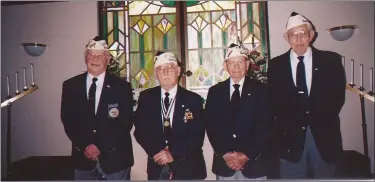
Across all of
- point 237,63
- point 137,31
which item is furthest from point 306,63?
point 137,31

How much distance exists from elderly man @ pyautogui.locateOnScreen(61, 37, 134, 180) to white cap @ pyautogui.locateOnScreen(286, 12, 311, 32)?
1.00 m

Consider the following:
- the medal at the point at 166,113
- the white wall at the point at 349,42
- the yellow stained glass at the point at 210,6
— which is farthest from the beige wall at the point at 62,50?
the yellow stained glass at the point at 210,6

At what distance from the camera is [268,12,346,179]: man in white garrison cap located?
2.05 metres

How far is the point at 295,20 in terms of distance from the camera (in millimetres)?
2078

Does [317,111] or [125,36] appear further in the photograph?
[125,36]

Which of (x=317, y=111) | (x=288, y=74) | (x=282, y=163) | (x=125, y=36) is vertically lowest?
(x=282, y=163)

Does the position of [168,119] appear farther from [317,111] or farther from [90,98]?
[317,111]

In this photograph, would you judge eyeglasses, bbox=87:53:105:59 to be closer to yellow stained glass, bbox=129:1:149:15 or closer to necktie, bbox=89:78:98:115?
necktie, bbox=89:78:98:115

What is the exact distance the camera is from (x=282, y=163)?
81.0 inches

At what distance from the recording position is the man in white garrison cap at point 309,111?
2047 mm

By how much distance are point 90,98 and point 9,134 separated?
20.7 inches

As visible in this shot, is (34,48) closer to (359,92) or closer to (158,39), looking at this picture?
(158,39)

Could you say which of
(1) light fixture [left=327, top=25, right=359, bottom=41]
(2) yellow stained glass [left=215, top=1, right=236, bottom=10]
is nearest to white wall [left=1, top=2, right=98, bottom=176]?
(2) yellow stained glass [left=215, top=1, right=236, bottom=10]

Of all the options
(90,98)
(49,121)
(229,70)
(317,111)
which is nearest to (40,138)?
(49,121)
